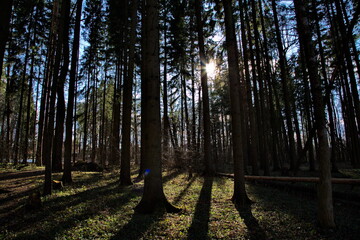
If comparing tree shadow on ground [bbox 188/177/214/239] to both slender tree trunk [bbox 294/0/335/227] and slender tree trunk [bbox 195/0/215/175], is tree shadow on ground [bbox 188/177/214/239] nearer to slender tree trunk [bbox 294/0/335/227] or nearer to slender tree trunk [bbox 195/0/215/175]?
slender tree trunk [bbox 294/0/335/227]

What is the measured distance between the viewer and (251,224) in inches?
158

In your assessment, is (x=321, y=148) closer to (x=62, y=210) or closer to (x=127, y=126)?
(x=62, y=210)

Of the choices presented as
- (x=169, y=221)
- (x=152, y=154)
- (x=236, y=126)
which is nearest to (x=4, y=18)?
(x=152, y=154)

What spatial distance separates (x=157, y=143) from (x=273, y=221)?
3064 millimetres

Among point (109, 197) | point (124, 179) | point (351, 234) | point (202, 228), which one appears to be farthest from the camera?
point (124, 179)

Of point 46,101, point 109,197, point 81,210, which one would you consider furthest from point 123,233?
point 46,101

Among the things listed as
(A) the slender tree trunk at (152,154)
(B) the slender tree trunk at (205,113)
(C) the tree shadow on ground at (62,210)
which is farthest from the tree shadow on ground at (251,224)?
(B) the slender tree trunk at (205,113)

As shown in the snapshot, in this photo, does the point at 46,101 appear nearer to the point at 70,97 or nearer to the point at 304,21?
the point at 70,97

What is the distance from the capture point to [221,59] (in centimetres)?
873

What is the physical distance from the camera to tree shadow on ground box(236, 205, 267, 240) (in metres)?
3.45

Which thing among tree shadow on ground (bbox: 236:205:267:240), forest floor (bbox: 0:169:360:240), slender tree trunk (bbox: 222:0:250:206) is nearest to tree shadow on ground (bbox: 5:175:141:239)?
forest floor (bbox: 0:169:360:240)

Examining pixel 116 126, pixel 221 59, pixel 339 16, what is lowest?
pixel 116 126

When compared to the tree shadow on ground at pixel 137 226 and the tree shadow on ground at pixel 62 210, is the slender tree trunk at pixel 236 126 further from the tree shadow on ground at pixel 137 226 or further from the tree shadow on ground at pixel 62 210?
the tree shadow on ground at pixel 62 210

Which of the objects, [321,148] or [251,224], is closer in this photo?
[321,148]
